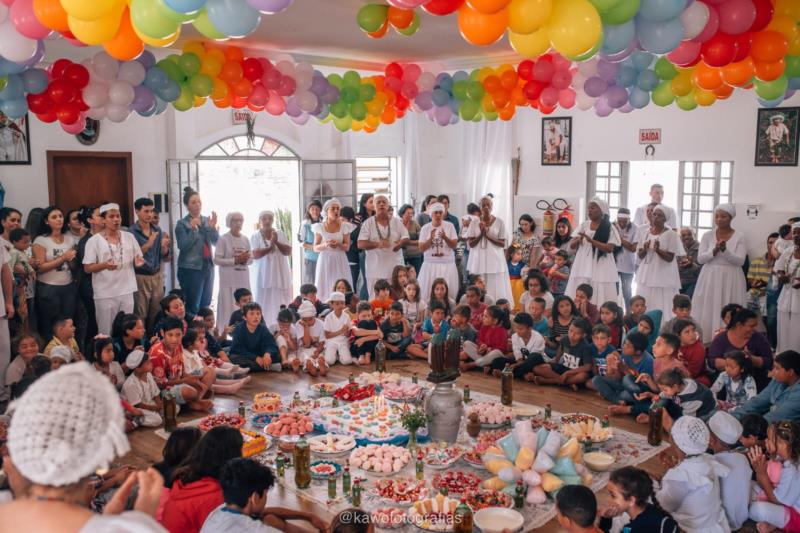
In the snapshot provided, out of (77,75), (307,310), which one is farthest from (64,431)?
(307,310)

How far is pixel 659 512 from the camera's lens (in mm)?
3539

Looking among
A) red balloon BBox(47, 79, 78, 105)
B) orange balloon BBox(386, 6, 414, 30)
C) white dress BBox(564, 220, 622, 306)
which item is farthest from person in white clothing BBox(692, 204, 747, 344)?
red balloon BBox(47, 79, 78, 105)

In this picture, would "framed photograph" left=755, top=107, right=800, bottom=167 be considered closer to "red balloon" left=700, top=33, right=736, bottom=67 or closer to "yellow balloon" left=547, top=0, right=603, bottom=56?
"red balloon" left=700, top=33, right=736, bottom=67

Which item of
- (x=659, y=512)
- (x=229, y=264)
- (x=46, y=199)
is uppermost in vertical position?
(x=46, y=199)

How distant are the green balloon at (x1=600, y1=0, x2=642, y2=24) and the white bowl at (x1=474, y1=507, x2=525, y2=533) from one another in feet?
9.30

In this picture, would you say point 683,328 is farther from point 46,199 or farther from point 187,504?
point 46,199

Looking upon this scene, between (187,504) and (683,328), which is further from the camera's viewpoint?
(683,328)

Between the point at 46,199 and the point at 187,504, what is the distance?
617cm

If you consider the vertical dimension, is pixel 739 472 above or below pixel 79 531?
below

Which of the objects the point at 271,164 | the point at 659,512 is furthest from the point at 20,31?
the point at 271,164

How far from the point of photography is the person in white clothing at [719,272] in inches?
303

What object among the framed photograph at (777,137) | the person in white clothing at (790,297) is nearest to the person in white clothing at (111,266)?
the person in white clothing at (790,297)

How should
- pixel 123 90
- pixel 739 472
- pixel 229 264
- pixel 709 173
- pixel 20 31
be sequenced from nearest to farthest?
pixel 739 472, pixel 20 31, pixel 123 90, pixel 229 264, pixel 709 173

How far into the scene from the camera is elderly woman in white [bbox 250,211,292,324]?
8.52 metres
